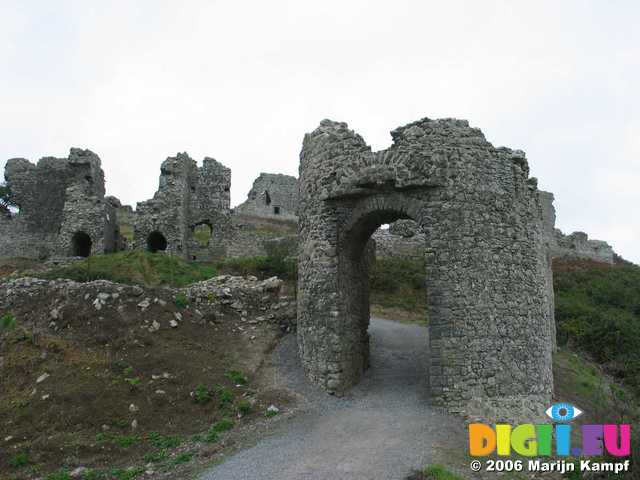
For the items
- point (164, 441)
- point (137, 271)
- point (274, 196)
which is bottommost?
point (164, 441)

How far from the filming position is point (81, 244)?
25859 millimetres

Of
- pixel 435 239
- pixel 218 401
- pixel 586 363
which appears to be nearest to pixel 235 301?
pixel 218 401

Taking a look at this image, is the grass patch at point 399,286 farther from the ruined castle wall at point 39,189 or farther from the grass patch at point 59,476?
the ruined castle wall at point 39,189

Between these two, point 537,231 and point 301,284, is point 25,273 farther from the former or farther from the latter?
point 537,231

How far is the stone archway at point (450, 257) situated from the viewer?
10.6m

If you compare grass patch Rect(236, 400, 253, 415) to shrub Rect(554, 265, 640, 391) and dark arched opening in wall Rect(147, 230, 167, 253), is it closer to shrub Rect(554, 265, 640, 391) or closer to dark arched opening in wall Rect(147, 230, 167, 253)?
shrub Rect(554, 265, 640, 391)

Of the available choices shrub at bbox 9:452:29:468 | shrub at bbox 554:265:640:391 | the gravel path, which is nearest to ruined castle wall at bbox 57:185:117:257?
the gravel path

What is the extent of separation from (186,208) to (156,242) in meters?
2.30

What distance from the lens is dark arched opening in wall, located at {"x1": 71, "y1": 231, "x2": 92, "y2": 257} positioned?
81.3 ft

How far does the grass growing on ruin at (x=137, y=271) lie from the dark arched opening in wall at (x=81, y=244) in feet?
13.2

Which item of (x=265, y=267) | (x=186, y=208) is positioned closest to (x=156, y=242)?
(x=186, y=208)

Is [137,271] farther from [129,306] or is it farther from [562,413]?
[562,413]

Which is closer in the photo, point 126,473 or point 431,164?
point 126,473

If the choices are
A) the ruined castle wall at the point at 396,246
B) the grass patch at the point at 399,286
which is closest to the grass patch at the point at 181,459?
the grass patch at the point at 399,286
